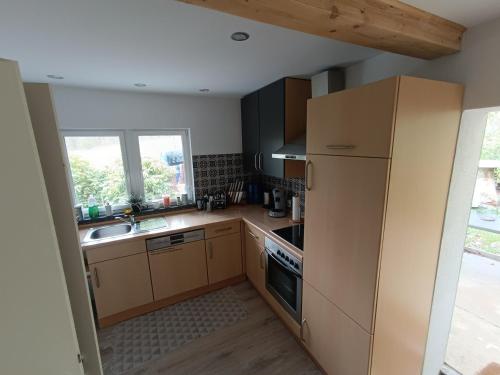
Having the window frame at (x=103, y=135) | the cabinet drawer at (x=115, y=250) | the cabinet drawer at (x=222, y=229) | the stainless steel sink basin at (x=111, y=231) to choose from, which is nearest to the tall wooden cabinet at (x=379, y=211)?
the cabinet drawer at (x=222, y=229)

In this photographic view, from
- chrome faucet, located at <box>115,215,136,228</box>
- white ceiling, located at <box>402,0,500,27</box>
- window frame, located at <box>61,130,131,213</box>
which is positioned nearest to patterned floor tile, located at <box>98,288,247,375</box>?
chrome faucet, located at <box>115,215,136,228</box>

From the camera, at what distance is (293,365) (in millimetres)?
1745

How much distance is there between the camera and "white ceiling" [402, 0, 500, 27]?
95cm

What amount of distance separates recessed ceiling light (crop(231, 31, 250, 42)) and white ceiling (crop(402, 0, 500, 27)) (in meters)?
0.74

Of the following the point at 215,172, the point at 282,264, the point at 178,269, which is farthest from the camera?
the point at 215,172

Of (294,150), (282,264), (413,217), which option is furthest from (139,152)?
(413,217)

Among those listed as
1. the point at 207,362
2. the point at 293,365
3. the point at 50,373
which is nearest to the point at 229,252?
the point at 207,362

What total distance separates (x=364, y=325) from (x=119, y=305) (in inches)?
82.2

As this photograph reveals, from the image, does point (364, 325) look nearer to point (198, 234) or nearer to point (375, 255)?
point (375, 255)

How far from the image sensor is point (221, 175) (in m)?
3.15

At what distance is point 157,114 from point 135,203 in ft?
3.50

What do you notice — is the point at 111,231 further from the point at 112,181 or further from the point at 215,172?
the point at 215,172

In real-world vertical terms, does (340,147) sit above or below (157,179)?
above

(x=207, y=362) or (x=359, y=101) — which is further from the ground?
(x=359, y=101)
